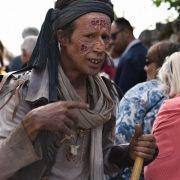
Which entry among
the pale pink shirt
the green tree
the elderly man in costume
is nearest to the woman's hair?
the pale pink shirt

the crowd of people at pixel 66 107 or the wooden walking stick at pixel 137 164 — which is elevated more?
the crowd of people at pixel 66 107

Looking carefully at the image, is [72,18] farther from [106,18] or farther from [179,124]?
[179,124]

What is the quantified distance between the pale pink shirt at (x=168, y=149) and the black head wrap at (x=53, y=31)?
0.98m

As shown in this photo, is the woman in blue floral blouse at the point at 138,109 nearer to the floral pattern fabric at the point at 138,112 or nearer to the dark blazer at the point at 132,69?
the floral pattern fabric at the point at 138,112

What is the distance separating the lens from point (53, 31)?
3.44 metres

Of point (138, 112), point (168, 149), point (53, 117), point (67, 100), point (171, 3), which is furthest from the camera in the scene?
point (171, 3)

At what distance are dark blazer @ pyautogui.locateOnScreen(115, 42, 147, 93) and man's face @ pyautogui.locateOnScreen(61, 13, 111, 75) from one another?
4180mm

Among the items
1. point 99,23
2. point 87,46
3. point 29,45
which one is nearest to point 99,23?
point 99,23

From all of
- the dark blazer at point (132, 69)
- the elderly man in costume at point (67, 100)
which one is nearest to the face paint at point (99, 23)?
the elderly man in costume at point (67, 100)

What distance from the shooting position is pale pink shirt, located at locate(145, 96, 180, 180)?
4105 millimetres

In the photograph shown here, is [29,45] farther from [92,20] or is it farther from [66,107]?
[66,107]

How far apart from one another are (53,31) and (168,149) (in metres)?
1.17

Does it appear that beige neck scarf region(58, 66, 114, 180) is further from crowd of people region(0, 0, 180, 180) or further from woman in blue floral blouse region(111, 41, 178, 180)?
woman in blue floral blouse region(111, 41, 178, 180)

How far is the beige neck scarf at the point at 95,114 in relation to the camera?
3352 millimetres
